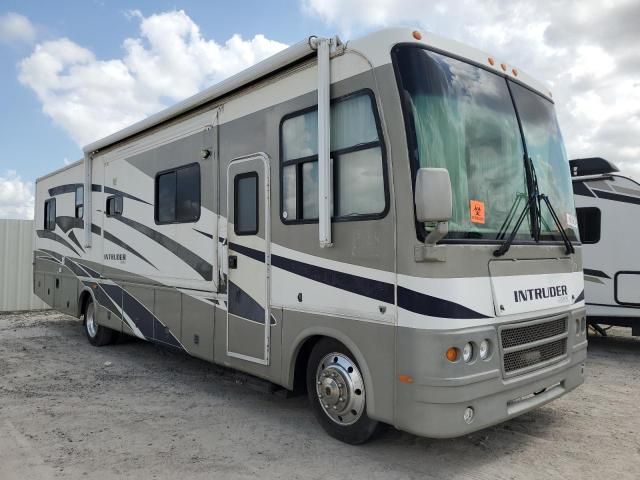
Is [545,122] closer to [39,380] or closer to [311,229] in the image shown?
[311,229]

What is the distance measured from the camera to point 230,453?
4191mm

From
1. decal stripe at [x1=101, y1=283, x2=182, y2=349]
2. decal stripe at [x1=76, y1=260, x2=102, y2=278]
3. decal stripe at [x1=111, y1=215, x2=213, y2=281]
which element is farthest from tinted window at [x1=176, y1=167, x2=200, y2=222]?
decal stripe at [x1=76, y1=260, x2=102, y2=278]

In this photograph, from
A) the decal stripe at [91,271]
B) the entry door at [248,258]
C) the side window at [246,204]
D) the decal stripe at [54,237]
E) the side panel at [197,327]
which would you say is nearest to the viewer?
the entry door at [248,258]

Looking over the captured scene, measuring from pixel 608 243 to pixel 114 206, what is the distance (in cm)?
738

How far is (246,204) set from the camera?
17.0 feet

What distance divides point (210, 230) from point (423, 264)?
8.94 ft

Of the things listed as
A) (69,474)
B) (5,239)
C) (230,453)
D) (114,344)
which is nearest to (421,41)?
(230,453)

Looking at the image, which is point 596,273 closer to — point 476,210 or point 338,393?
point 476,210

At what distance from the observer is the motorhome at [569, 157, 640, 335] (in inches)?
317

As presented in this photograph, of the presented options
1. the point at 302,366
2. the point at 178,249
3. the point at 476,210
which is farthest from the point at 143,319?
the point at 476,210

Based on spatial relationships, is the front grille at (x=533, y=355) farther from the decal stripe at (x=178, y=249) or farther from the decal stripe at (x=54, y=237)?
the decal stripe at (x=54, y=237)

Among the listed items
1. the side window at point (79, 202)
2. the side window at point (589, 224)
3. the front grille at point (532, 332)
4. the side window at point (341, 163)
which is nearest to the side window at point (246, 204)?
the side window at point (341, 163)

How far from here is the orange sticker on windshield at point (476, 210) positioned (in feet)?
12.7

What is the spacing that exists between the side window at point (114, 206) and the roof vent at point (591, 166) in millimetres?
6975
